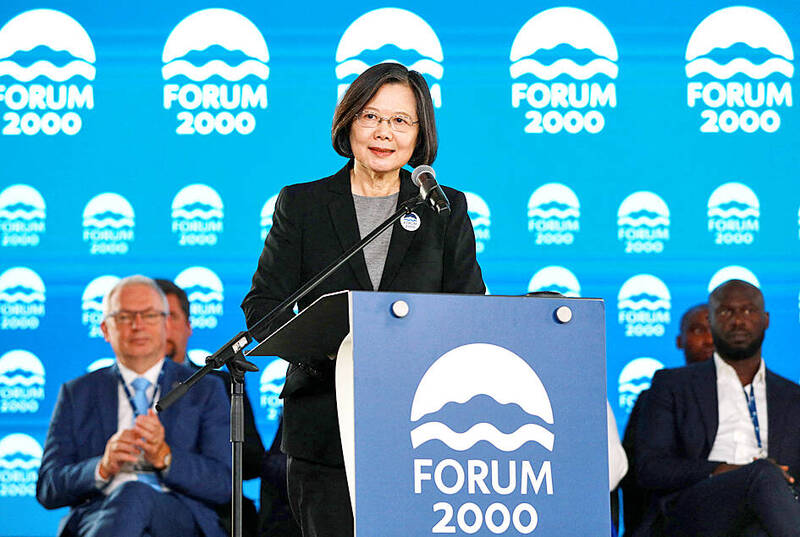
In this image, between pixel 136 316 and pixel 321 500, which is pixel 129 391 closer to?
pixel 136 316

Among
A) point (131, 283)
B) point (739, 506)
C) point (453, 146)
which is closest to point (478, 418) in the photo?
point (739, 506)

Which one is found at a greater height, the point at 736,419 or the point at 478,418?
the point at 478,418

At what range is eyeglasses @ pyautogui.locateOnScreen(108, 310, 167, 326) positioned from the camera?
439cm

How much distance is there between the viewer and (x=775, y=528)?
393cm

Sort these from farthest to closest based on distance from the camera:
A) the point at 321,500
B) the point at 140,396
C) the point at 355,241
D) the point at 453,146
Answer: the point at 453,146
the point at 140,396
the point at 355,241
the point at 321,500

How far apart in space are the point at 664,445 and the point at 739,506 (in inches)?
18.5

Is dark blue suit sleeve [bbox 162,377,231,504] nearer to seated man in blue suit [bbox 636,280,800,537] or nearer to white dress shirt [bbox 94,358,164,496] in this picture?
white dress shirt [bbox 94,358,164,496]

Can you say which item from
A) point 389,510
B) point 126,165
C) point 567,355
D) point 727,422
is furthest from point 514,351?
point 126,165

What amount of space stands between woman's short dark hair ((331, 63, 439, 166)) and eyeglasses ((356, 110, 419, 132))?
0.02 metres

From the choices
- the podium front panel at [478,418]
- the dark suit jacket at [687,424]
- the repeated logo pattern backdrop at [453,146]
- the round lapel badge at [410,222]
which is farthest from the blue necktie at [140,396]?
the podium front panel at [478,418]

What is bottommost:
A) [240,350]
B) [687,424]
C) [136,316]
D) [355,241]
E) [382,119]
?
[687,424]

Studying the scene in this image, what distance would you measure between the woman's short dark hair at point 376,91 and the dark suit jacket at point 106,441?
1983mm

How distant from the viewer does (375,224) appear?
7.93 ft

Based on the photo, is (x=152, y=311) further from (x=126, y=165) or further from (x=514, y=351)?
(x=514, y=351)
